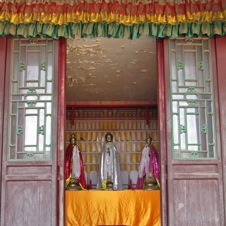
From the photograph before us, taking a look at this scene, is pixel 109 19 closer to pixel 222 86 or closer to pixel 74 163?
pixel 222 86

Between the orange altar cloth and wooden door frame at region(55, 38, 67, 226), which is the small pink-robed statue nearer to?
the orange altar cloth

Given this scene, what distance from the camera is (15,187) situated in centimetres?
405

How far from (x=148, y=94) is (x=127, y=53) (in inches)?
78.2

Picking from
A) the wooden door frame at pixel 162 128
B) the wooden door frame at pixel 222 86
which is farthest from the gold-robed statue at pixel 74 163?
the wooden door frame at pixel 222 86

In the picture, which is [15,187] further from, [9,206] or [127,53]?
[127,53]

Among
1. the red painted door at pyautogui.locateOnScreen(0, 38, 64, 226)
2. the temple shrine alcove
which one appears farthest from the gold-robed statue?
the red painted door at pyautogui.locateOnScreen(0, 38, 64, 226)

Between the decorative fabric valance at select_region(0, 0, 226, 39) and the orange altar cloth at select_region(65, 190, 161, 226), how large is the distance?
7.86 feet

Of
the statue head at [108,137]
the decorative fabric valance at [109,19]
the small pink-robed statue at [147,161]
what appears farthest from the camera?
the statue head at [108,137]

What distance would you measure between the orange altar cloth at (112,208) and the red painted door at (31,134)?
171cm

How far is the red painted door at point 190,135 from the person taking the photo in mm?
4035

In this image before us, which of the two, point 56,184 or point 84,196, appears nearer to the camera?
point 56,184

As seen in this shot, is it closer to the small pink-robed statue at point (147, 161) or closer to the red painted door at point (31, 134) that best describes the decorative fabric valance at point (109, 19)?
the red painted door at point (31, 134)

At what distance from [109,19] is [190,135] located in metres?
1.36

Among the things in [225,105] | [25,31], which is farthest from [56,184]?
[225,105]
